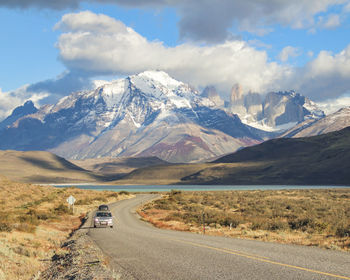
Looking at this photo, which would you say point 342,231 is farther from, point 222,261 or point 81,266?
point 81,266

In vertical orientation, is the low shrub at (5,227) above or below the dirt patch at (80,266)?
above

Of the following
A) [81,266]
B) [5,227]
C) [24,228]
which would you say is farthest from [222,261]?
[24,228]

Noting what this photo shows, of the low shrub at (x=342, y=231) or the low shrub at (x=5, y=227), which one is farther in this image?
the low shrub at (x=5, y=227)

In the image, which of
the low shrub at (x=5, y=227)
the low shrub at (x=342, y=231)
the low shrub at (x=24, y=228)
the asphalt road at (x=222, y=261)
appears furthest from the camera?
the low shrub at (x=24, y=228)

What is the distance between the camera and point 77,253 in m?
20.0

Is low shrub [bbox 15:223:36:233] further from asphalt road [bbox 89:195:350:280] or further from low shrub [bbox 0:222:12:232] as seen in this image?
asphalt road [bbox 89:195:350:280]

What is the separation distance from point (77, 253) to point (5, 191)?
64.4 metres

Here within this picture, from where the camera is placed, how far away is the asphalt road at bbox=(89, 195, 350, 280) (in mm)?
14023

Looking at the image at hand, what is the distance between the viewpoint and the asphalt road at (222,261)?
1402 cm

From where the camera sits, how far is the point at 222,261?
54.3 ft

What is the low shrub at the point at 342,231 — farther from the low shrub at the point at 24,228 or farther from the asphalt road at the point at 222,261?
the low shrub at the point at 24,228

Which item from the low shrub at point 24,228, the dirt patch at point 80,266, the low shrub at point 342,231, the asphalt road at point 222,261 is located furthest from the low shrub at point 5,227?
the low shrub at point 342,231

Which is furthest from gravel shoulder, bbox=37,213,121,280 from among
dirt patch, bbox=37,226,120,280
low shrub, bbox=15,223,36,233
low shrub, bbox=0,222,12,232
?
low shrub, bbox=15,223,36,233

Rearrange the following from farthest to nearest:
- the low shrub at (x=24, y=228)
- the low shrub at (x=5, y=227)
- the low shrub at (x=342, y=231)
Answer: the low shrub at (x=24, y=228) < the low shrub at (x=5, y=227) < the low shrub at (x=342, y=231)
